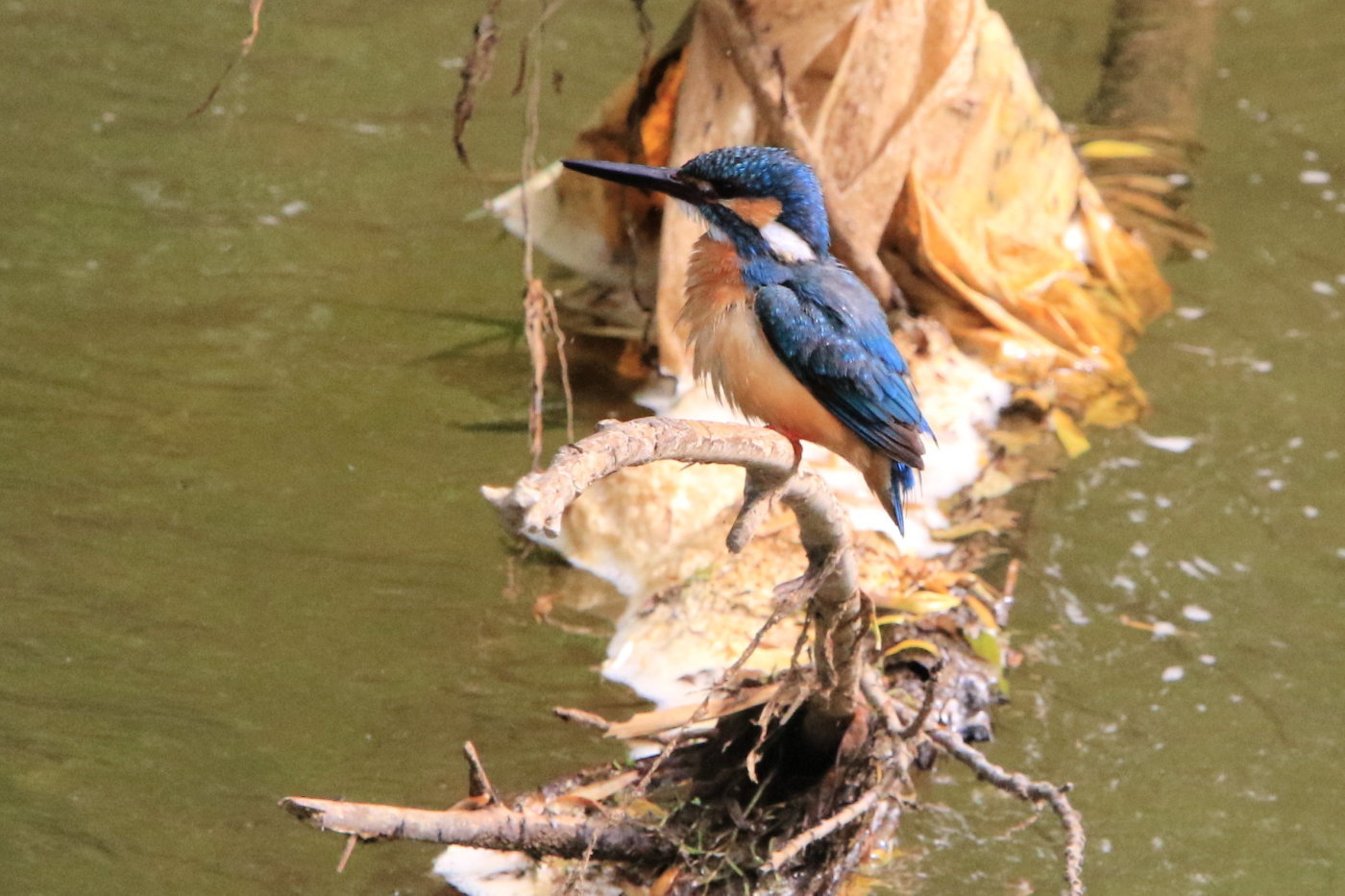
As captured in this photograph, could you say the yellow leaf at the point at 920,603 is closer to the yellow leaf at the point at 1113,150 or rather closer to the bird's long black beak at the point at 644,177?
the bird's long black beak at the point at 644,177

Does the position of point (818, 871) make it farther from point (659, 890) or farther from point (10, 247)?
point (10, 247)

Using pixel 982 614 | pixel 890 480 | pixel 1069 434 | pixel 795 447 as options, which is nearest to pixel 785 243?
pixel 795 447

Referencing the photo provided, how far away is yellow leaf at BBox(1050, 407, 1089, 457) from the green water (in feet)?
0.25

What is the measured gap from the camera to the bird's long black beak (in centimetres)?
274

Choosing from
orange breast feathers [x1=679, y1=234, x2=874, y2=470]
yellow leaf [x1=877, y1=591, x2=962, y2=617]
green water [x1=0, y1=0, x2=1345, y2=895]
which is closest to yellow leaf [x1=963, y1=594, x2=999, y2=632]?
yellow leaf [x1=877, y1=591, x2=962, y2=617]

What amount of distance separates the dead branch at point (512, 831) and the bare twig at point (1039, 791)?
1.82 feet

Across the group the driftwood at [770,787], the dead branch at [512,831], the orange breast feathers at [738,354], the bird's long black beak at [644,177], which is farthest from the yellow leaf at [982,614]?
the bird's long black beak at [644,177]

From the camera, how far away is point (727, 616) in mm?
3832

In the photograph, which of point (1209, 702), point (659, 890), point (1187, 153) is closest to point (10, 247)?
point (659, 890)

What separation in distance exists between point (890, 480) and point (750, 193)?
67cm

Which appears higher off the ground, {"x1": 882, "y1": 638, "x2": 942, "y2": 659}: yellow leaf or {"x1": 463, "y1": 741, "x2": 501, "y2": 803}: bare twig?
{"x1": 463, "y1": 741, "x2": 501, "y2": 803}: bare twig

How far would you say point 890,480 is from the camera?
3.12m

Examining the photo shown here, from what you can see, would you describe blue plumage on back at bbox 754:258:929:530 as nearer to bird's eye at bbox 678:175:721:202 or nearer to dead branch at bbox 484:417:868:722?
bird's eye at bbox 678:175:721:202

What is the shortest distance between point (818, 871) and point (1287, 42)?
19.0ft
